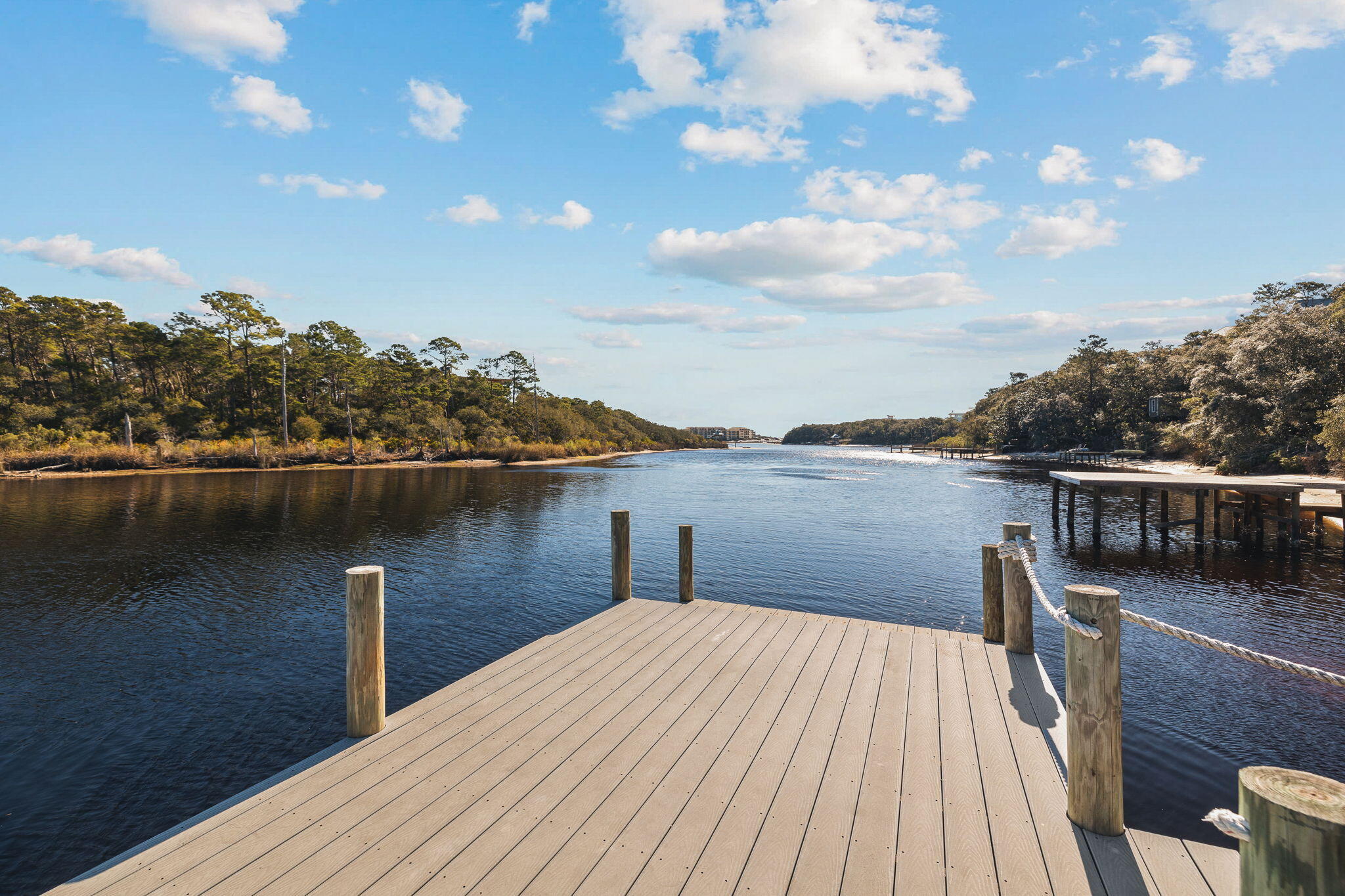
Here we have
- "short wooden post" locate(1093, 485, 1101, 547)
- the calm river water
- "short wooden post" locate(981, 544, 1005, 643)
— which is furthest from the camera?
"short wooden post" locate(1093, 485, 1101, 547)

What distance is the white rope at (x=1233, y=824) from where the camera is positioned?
1682 millimetres

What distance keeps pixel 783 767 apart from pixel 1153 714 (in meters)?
5.38

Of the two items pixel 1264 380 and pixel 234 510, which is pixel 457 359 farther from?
pixel 1264 380

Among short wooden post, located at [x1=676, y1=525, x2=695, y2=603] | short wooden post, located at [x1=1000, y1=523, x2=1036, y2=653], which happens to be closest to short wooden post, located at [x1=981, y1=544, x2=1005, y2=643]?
short wooden post, located at [x1=1000, y1=523, x2=1036, y2=653]

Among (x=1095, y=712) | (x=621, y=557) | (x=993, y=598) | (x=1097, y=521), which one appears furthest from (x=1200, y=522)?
(x=1095, y=712)

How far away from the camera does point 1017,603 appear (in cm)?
534

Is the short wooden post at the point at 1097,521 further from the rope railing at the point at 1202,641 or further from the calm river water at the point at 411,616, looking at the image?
the rope railing at the point at 1202,641

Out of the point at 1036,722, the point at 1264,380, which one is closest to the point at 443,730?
the point at 1036,722

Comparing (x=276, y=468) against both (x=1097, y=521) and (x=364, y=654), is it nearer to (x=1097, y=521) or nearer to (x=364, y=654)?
(x=364, y=654)

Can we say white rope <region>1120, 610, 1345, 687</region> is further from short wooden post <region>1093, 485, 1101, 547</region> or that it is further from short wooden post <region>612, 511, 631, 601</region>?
short wooden post <region>1093, 485, 1101, 547</region>

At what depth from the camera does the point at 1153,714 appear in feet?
20.7

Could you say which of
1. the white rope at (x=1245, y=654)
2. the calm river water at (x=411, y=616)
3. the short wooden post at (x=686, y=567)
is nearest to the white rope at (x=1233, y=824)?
the white rope at (x=1245, y=654)

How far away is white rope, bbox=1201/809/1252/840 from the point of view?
1.68 meters

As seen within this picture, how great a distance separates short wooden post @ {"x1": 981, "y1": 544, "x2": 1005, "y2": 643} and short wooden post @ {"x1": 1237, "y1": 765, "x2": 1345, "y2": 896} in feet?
14.2
